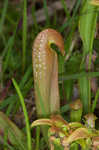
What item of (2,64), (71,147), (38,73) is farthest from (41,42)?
(2,64)

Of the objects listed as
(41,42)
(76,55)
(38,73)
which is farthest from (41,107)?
(76,55)

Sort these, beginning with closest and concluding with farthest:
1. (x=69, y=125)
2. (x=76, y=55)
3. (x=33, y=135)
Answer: (x=69, y=125) < (x=33, y=135) < (x=76, y=55)

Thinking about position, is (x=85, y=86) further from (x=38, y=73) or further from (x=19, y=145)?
(x=19, y=145)

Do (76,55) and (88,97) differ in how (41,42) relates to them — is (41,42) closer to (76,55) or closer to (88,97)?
(88,97)

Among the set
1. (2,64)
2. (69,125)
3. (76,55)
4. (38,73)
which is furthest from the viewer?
(2,64)

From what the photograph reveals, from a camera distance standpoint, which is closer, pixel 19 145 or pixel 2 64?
pixel 19 145

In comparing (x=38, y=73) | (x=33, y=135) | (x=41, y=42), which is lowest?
(x=33, y=135)

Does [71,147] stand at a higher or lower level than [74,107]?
lower
